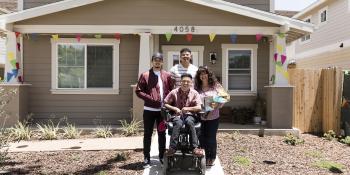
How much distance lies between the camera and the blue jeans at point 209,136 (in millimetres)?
6566

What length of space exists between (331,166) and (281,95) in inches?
146

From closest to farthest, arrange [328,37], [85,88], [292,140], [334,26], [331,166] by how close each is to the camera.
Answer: [331,166]
[292,140]
[85,88]
[334,26]
[328,37]

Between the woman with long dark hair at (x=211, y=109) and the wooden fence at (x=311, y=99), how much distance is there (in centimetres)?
585

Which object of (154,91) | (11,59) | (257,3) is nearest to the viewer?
(154,91)

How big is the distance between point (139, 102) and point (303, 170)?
5.15 m

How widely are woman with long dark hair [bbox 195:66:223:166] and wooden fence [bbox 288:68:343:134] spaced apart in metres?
5.85

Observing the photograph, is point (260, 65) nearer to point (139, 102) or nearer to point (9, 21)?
point (139, 102)

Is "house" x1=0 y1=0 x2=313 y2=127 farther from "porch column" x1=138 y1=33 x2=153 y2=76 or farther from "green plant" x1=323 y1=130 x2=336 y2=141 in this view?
"green plant" x1=323 y1=130 x2=336 y2=141

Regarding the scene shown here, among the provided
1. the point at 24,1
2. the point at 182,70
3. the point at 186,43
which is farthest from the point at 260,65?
the point at 24,1

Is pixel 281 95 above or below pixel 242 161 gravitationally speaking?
above

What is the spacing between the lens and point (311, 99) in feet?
38.7

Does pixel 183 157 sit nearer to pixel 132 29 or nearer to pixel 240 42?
pixel 132 29

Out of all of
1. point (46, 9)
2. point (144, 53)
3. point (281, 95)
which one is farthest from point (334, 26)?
point (46, 9)

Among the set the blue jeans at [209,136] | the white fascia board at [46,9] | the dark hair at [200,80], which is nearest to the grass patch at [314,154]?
the blue jeans at [209,136]
